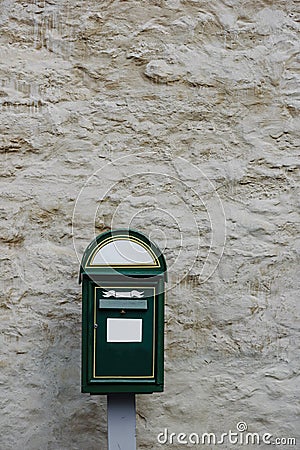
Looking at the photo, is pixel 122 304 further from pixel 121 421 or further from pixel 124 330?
pixel 121 421

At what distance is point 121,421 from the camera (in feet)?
9.75

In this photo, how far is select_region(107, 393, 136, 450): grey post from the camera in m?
2.96

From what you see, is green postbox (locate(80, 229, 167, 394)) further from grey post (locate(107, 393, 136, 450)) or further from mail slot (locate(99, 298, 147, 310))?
grey post (locate(107, 393, 136, 450))

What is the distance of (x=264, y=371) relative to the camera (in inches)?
134

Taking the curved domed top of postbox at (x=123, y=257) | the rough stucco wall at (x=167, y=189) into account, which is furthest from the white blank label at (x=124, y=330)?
the rough stucco wall at (x=167, y=189)

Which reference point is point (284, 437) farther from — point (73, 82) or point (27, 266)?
point (73, 82)

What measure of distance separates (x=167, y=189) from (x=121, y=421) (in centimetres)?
120

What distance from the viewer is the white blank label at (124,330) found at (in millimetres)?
2791

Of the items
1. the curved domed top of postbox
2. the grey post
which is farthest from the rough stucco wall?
the curved domed top of postbox

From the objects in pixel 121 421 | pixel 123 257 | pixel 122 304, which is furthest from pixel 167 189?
pixel 121 421

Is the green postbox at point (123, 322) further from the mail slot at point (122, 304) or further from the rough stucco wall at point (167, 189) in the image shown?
the rough stucco wall at point (167, 189)

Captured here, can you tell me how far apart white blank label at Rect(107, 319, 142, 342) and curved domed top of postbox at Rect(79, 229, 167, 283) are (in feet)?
0.70

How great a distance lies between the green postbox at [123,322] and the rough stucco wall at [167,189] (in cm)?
56

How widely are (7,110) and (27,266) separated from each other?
82cm
